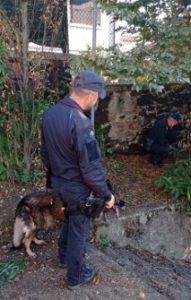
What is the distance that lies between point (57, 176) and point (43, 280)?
1115 millimetres

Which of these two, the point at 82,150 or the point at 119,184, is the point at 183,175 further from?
the point at 82,150

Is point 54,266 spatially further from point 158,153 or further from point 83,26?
point 83,26

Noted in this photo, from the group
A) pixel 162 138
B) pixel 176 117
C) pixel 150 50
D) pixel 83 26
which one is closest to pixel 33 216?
pixel 150 50

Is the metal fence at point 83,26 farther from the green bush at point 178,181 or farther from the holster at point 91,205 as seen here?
the holster at point 91,205

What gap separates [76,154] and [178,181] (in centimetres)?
316

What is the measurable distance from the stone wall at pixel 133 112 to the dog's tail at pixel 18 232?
10.5ft

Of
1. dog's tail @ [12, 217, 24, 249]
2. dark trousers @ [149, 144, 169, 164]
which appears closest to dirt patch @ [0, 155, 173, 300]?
dog's tail @ [12, 217, 24, 249]

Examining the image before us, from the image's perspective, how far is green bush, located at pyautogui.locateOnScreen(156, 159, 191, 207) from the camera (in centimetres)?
652

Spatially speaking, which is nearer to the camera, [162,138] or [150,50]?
[150,50]

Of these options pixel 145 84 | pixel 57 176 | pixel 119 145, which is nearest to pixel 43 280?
pixel 57 176

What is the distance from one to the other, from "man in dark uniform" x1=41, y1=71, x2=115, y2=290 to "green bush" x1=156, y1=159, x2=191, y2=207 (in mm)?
2657

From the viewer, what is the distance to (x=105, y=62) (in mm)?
5461

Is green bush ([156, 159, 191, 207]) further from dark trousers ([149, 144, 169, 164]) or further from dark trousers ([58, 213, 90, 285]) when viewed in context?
dark trousers ([58, 213, 90, 285])

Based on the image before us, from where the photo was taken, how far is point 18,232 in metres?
Answer: 4.95
